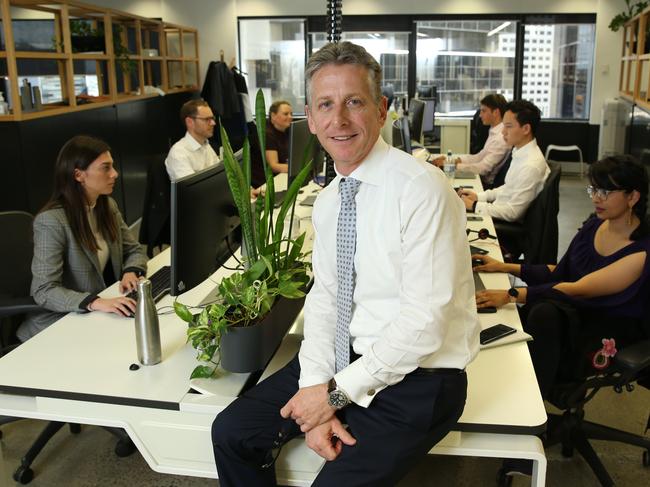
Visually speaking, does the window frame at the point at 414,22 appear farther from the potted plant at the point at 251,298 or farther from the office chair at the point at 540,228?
the potted plant at the point at 251,298

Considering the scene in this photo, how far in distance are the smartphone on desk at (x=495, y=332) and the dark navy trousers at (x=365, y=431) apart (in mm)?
370

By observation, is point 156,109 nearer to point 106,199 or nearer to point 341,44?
point 106,199

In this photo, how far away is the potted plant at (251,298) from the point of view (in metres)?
1.64

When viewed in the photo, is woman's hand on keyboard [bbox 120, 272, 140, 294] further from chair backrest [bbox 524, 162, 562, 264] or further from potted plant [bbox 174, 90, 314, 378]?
chair backrest [bbox 524, 162, 562, 264]

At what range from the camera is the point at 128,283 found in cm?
233

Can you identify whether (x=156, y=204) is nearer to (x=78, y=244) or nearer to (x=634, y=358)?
(x=78, y=244)

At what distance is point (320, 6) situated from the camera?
28.0ft

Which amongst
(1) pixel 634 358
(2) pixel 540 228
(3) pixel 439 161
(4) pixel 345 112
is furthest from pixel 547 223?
(4) pixel 345 112

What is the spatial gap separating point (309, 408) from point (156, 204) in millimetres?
2332

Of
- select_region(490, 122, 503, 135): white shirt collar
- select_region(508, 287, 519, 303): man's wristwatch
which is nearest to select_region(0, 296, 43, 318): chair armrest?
select_region(508, 287, 519, 303): man's wristwatch

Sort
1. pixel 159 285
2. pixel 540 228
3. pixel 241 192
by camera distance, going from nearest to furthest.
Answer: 1. pixel 241 192
2. pixel 159 285
3. pixel 540 228

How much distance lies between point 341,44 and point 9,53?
337 centimetres

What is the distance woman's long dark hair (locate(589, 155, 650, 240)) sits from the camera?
2230mm

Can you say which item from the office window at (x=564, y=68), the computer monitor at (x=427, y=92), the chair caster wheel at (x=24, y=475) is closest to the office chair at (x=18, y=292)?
the chair caster wheel at (x=24, y=475)
